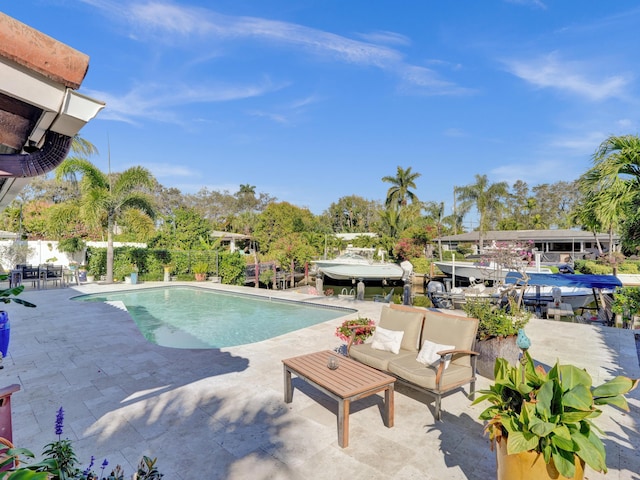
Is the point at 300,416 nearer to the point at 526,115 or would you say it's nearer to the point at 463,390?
the point at 463,390

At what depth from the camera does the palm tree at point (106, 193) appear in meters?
14.0

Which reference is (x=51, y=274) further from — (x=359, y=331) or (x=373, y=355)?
(x=373, y=355)

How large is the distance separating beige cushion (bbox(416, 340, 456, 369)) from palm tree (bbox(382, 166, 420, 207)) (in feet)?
113

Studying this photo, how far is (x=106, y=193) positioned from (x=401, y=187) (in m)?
29.4

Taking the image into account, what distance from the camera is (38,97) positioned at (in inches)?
61.1

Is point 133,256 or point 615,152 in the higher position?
point 615,152

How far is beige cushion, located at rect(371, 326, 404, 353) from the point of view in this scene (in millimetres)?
4512

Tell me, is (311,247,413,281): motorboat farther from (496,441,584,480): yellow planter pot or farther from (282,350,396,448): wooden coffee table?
(496,441,584,480): yellow planter pot

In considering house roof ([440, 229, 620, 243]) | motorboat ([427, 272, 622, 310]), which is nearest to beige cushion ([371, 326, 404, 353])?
motorboat ([427, 272, 622, 310])

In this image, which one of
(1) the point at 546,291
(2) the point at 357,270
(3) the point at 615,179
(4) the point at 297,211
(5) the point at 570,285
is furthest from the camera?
(4) the point at 297,211

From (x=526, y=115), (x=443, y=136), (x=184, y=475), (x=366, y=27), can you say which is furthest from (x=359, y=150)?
(x=184, y=475)

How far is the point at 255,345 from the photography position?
6.54 metres

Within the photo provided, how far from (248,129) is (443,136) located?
14.9 metres

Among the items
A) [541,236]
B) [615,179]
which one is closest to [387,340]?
[615,179]
